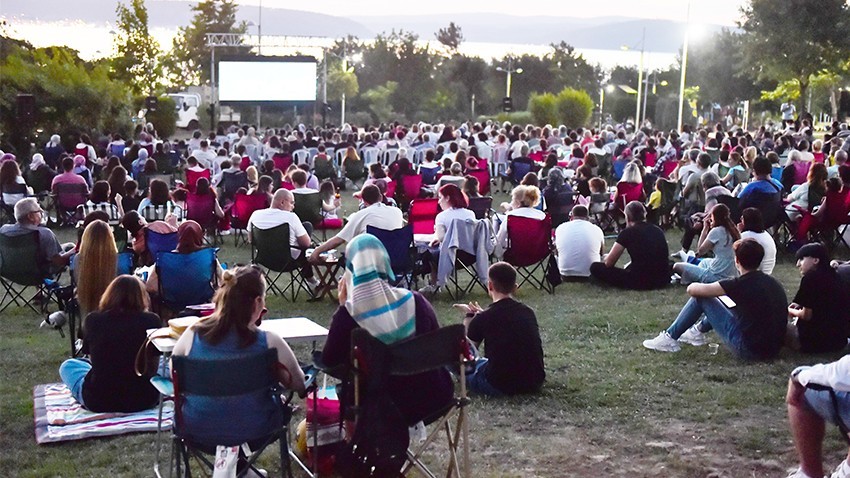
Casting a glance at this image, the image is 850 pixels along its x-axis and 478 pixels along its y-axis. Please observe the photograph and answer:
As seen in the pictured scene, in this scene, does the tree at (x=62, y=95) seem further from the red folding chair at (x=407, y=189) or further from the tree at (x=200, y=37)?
the tree at (x=200, y=37)

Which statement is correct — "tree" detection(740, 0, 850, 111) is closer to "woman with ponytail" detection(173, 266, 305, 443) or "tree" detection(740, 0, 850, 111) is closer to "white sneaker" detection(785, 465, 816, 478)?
"white sneaker" detection(785, 465, 816, 478)

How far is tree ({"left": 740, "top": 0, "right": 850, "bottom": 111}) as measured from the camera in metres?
29.8

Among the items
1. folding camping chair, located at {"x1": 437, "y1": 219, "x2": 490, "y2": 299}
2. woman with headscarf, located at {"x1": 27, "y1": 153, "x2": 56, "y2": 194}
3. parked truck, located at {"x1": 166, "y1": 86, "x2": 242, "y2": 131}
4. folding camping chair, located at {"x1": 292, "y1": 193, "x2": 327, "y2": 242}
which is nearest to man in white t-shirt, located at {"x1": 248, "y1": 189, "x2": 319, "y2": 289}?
folding camping chair, located at {"x1": 437, "y1": 219, "x2": 490, "y2": 299}

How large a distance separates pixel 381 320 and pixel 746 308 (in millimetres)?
3129

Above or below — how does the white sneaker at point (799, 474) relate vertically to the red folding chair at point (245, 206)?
below

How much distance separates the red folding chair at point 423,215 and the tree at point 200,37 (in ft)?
150

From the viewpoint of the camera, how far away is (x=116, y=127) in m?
25.5

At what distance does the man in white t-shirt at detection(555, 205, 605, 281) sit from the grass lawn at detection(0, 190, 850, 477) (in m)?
1.79

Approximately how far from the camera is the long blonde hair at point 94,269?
643 cm

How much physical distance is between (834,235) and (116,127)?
18647 mm

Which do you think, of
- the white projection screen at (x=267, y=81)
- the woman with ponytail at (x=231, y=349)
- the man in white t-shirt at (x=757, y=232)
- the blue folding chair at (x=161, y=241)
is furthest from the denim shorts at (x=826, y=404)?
the white projection screen at (x=267, y=81)

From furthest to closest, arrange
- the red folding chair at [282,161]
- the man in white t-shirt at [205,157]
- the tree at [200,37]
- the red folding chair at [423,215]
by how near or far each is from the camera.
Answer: the tree at [200,37] < the red folding chair at [282,161] < the man in white t-shirt at [205,157] < the red folding chair at [423,215]

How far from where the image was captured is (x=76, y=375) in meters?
5.73

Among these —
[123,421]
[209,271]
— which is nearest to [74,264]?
[209,271]
